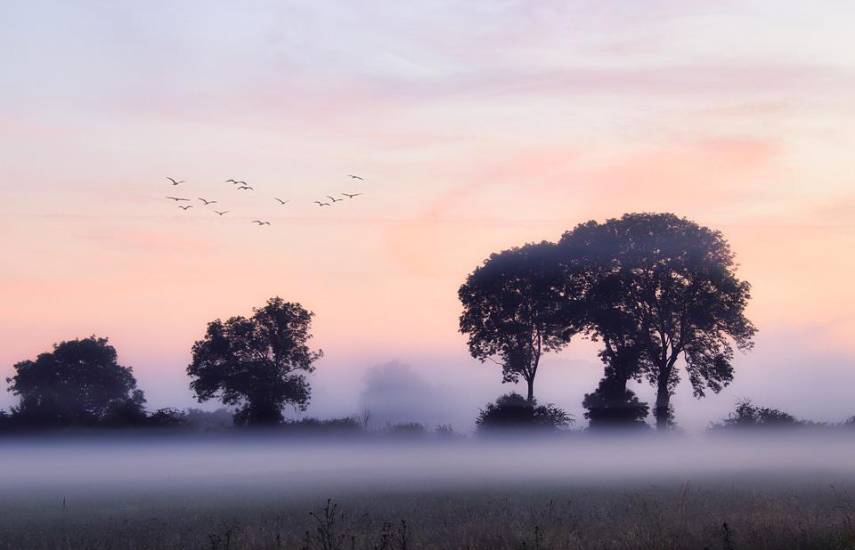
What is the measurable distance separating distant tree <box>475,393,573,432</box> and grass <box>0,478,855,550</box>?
3640cm

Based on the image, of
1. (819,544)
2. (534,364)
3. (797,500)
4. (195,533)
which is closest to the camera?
(819,544)

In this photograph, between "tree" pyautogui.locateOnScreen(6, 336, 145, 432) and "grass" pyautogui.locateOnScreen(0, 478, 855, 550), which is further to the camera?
"tree" pyautogui.locateOnScreen(6, 336, 145, 432)

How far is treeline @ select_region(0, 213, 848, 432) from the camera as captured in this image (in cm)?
7894

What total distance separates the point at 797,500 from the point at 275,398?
198ft

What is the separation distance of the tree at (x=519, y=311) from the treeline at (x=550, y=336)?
0.34 feet

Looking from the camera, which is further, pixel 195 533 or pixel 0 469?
pixel 0 469

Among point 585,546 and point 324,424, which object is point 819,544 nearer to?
point 585,546

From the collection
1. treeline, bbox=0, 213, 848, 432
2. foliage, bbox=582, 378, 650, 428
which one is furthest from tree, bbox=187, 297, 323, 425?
foliage, bbox=582, 378, 650, 428

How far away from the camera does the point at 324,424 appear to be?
8988 centimetres

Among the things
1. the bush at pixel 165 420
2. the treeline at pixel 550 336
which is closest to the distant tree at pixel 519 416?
the treeline at pixel 550 336

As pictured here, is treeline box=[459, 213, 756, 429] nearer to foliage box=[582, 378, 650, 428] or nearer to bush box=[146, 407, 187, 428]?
foliage box=[582, 378, 650, 428]

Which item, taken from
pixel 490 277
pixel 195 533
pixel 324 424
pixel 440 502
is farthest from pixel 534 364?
pixel 195 533

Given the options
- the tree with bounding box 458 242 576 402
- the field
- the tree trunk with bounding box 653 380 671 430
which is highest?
the tree with bounding box 458 242 576 402

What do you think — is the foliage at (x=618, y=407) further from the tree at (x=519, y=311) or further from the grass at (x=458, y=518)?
the grass at (x=458, y=518)
